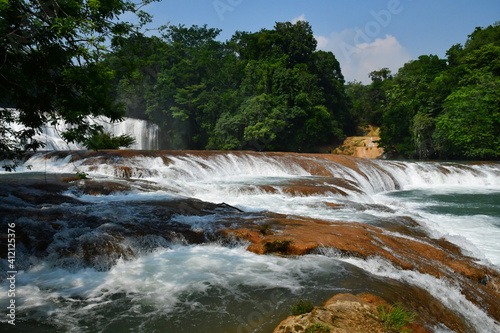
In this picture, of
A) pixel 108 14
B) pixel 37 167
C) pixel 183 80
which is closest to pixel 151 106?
pixel 183 80

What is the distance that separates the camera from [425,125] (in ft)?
82.5

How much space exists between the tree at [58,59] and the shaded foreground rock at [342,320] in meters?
3.59

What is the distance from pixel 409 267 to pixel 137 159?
11.2 m

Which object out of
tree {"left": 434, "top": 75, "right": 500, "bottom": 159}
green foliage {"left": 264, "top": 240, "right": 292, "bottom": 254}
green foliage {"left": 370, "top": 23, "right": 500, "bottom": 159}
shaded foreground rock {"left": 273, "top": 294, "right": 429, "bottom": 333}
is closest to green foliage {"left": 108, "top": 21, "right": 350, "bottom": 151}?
green foliage {"left": 370, "top": 23, "right": 500, "bottom": 159}

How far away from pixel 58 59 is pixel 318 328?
4186mm

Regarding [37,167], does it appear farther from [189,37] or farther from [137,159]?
[189,37]

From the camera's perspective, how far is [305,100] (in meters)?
28.8

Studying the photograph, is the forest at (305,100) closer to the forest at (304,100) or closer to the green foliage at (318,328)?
the forest at (304,100)

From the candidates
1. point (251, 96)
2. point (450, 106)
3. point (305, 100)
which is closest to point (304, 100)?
point (305, 100)

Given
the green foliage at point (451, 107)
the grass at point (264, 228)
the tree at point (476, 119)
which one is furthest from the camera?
the green foliage at point (451, 107)

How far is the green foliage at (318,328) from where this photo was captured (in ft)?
7.49

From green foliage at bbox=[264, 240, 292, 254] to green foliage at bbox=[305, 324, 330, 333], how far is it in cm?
216

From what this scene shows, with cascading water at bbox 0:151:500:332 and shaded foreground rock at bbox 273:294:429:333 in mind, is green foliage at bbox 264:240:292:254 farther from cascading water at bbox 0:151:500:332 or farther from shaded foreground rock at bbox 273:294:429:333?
shaded foreground rock at bbox 273:294:429:333

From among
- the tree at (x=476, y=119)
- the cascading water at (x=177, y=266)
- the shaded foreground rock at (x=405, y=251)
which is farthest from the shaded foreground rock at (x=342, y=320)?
the tree at (x=476, y=119)
